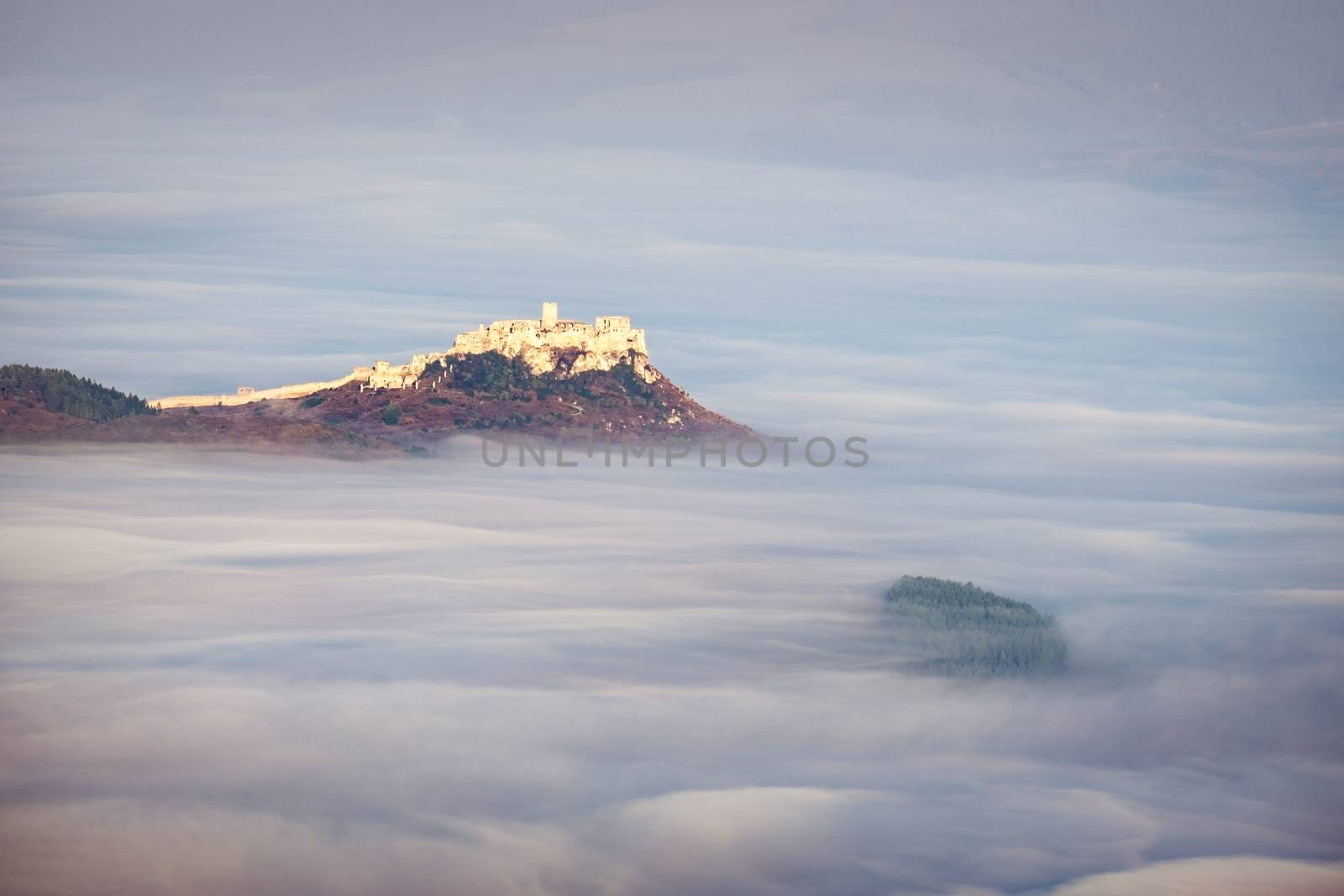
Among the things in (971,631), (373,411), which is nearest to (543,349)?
(373,411)

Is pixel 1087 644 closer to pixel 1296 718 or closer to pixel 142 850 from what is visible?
pixel 1296 718

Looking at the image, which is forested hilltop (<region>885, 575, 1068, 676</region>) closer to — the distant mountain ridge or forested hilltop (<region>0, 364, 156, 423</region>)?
the distant mountain ridge

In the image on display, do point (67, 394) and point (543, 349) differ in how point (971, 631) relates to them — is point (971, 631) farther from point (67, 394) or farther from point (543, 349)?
point (67, 394)

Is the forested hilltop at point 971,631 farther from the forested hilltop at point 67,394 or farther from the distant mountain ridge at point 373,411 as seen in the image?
the forested hilltop at point 67,394

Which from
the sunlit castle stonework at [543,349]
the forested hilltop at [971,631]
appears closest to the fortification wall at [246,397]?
the sunlit castle stonework at [543,349]

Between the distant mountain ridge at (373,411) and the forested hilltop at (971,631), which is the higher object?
the distant mountain ridge at (373,411)

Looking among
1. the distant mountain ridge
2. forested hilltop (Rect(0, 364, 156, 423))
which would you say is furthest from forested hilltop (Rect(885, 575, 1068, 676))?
forested hilltop (Rect(0, 364, 156, 423))
